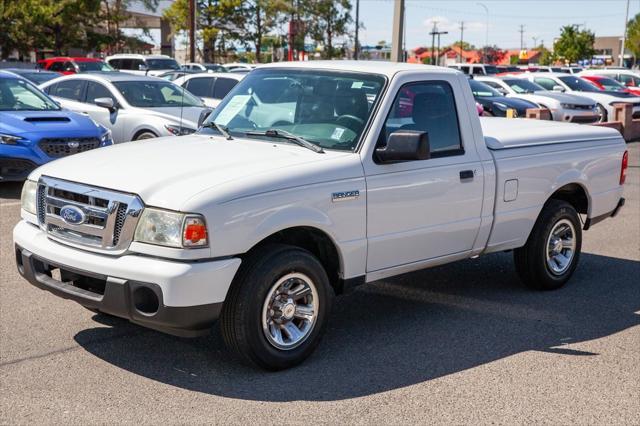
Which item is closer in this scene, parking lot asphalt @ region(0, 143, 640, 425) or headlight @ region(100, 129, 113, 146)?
parking lot asphalt @ region(0, 143, 640, 425)

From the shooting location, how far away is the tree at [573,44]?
8762cm

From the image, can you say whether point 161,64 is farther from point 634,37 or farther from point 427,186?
point 634,37

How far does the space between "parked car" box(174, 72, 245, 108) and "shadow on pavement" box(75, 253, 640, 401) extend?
1039cm

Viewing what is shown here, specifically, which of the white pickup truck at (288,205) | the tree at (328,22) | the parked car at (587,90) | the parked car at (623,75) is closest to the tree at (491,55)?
the tree at (328,22)

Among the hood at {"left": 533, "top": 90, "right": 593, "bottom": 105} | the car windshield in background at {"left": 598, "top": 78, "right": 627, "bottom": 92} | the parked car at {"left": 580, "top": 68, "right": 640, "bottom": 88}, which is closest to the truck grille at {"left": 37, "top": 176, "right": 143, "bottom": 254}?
the hood at {"left": 533, "top": 90, "right": 593, "bottom": 105}

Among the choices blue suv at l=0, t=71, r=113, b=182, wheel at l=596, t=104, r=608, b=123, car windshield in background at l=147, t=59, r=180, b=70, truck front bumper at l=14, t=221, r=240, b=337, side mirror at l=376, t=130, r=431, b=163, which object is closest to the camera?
truck front bumper at l=14, t=221, r=240, b=337

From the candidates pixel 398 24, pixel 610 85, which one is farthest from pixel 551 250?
pixel 610 85

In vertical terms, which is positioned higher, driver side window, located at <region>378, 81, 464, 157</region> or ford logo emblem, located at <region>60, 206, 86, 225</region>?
driver side window, located at <region>378, 81, 464, 157</region>

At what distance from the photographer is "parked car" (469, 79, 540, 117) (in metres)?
20.7

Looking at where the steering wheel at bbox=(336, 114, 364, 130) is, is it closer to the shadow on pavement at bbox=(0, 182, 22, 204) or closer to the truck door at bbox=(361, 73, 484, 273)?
the truck door at bbox=(361, 73, 484, 273)

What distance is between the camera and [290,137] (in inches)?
217

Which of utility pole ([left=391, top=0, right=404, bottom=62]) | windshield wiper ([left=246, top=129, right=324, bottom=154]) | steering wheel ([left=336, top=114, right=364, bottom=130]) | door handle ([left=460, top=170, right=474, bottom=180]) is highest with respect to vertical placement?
utility pole ([left=391, top=0, right=404, bottom=62])

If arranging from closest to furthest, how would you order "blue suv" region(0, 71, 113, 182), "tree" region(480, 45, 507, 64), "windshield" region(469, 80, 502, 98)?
"blue suv" region(0, 71, 113, 182) < "windshield" region(469, 80, 502, 98) < "tree" region(480, 45, 507, 64)

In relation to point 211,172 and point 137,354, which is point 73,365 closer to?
point 137,354
